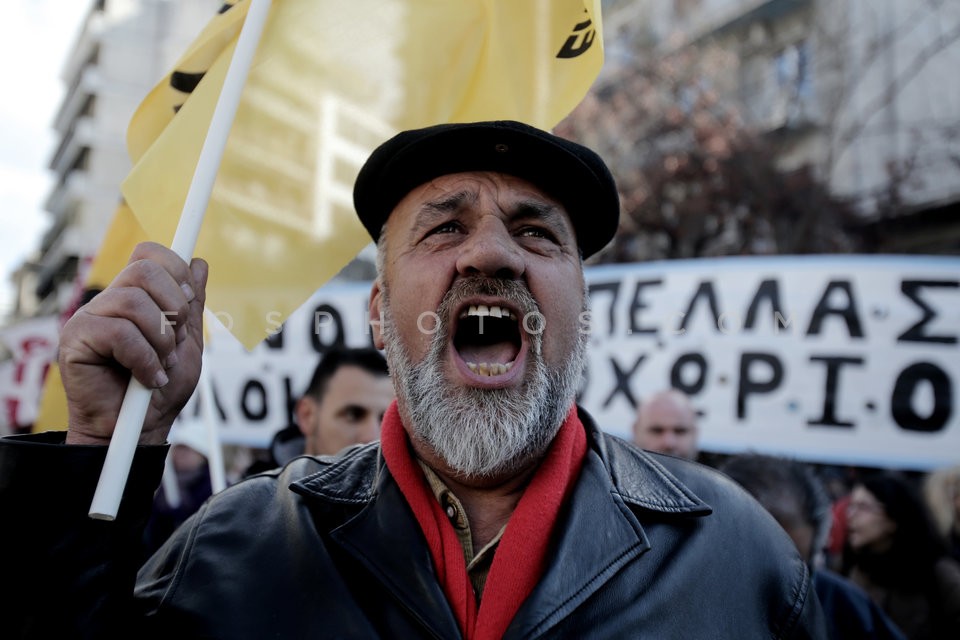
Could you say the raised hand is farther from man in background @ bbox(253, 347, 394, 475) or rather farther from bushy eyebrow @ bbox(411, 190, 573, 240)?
man in background @ bbox(253, 347, 394, 475)

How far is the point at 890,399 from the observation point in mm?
4695

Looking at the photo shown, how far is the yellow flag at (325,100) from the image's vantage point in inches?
81.0

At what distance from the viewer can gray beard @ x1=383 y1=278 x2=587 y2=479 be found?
5.66ft

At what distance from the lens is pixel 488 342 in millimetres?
1957

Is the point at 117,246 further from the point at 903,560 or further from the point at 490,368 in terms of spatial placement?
the point at 903,560

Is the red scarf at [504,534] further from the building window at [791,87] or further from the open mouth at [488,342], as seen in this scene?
the building window at [791,87]

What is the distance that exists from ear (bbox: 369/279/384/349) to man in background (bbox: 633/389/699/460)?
2.54 meters

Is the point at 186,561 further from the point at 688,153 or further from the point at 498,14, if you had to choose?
the point at 688,153

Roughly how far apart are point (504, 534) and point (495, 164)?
32.1 inches

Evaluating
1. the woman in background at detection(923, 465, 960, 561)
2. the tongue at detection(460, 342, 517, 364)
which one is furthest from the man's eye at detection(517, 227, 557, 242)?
the woman in background at detection(923, 465, 960, 561)

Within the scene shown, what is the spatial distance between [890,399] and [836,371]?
1.07ft

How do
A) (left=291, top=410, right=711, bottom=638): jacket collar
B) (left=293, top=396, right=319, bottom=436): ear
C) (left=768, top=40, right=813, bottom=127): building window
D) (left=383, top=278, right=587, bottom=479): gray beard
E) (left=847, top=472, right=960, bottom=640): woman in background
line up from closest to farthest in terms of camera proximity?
(left=291, top=410, right=711, bottom=638): jacket collar < (left=383, top=278, right=587, bottom=479): gray beard < (left=847, top=472, right=960, bottom=640): woman in background < (left=293, top=396, right=319, bottom=436): ear < (left=768, top=40, right=813, bottom=127): building window

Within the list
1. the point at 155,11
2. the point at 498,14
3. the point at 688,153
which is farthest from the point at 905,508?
the point at 155,11

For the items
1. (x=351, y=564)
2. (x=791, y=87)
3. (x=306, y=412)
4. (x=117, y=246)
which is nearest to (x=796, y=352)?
(x=306, y=412)
